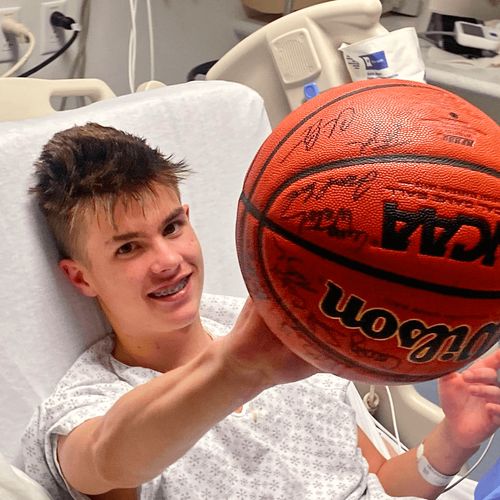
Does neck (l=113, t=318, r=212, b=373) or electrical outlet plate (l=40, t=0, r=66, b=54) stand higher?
electrical outlet plate (l=40, t=0, r=66, b=54)

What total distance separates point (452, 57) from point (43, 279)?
4.82 ft

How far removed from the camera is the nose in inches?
38.2

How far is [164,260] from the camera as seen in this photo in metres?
0.97

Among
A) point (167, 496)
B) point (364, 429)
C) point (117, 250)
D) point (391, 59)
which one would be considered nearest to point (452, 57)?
point (391, 59)

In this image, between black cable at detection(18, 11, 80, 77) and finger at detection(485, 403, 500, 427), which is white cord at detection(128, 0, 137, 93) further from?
finger at detection(485, 403, 500, 427)

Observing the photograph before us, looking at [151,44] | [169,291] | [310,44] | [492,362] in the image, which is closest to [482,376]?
[492,362]

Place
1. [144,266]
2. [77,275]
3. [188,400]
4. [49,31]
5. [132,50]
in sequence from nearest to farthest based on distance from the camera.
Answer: [188,400]
[144,266]
[77,275]
[49,31]
[132,50]

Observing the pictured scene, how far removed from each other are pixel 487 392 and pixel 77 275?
62 centimetres

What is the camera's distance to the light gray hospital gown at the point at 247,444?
3.12ft

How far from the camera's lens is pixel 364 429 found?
1.24 m

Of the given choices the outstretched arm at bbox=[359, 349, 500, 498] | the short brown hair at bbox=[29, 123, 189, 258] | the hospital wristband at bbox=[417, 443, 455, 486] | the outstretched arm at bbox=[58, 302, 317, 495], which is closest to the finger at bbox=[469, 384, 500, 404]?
the outstretched arm at bbox=[359, 349, 500, 498]

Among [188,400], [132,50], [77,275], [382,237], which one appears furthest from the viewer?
[132,50]

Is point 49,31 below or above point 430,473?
above

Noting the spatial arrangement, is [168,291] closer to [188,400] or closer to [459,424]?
[188,400]
